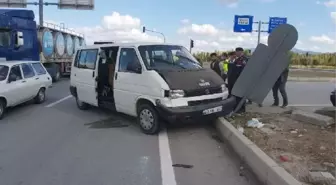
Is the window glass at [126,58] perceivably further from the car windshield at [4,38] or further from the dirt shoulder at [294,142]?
the car windshield at [4,38]

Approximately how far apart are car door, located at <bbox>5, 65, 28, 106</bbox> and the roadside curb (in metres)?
5.79

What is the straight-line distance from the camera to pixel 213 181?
4.82 m

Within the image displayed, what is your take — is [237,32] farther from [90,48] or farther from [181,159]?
[181,159]

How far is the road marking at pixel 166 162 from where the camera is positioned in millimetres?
4843

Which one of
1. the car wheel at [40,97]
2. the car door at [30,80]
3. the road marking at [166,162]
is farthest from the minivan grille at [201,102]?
the car wheel at [40,97]

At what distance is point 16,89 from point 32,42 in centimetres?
847

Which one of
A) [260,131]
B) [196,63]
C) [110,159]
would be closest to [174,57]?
[196,63]

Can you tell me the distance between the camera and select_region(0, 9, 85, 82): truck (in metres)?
15.5

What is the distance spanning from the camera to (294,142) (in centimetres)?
614

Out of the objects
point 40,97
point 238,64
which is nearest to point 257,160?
point 238,64

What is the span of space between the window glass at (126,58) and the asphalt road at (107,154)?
1.37 metres

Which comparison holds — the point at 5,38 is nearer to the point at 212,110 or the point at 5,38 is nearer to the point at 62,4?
the point at 212,110

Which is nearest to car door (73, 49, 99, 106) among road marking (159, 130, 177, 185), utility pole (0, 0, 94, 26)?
road marking (159, 130, 177, 185)

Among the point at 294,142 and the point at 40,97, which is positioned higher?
the point at 294,142
